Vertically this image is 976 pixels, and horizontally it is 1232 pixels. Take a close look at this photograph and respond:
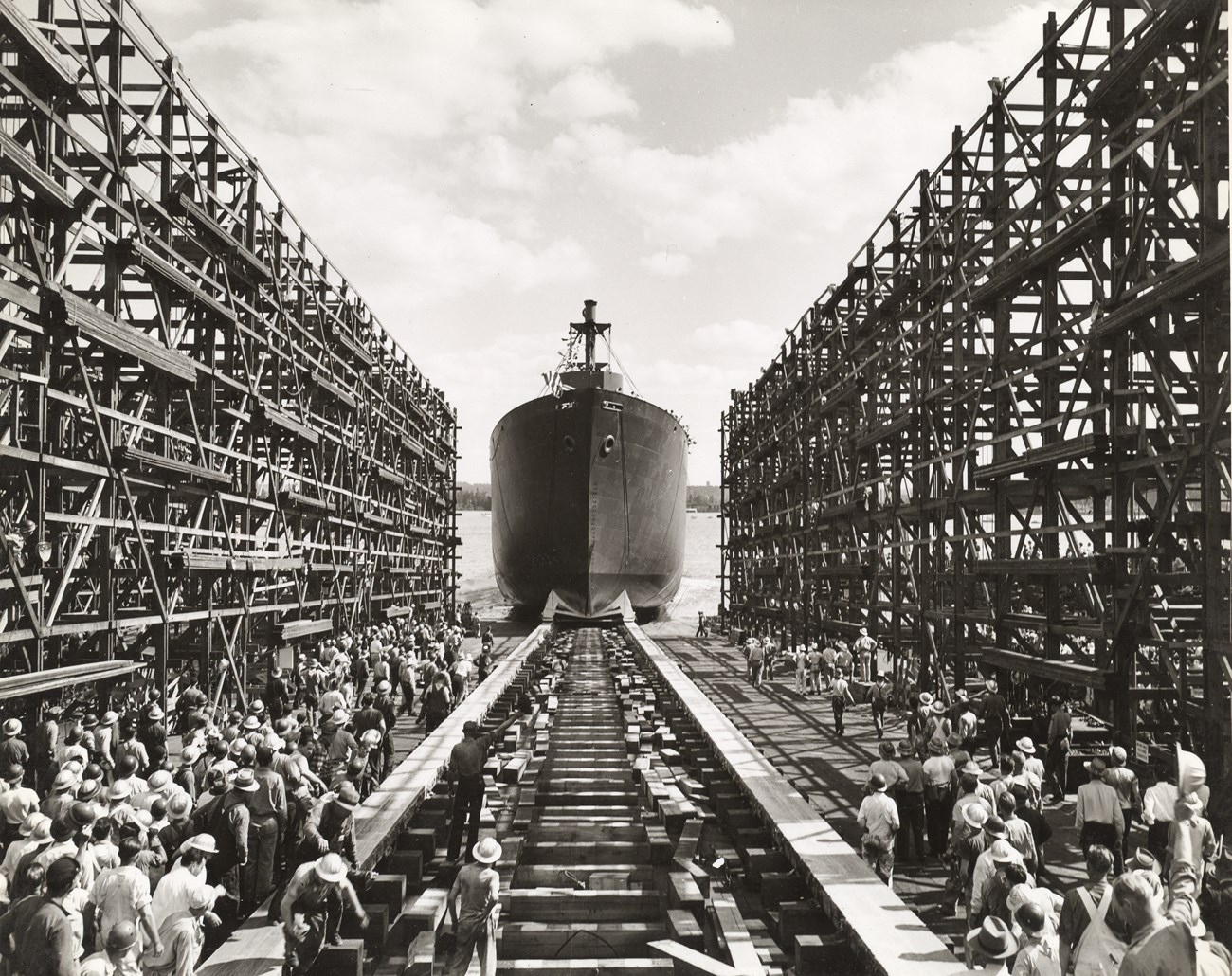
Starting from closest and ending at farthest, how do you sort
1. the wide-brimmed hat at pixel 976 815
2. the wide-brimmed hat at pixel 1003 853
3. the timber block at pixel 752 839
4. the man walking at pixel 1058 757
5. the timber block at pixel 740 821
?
1. the wide-brimmed hat at pixel 1003 853
2. the wide-brimmed hat at pixel 976 815
3. the timber block at pixel 752 839
4. the timber block at pixel 740 821
5. the man walking at pixel 1058 757

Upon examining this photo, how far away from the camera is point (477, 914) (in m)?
6.07

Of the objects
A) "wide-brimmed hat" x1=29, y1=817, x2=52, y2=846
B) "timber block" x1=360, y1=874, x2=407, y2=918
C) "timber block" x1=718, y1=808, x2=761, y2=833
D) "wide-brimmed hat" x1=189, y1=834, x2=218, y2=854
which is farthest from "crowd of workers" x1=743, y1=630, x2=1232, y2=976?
"wide-brimmed hat" x1=29, y1=817, x2=52, y2=846

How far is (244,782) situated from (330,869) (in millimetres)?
1949

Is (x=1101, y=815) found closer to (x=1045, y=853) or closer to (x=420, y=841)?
(x=1045, y=853)

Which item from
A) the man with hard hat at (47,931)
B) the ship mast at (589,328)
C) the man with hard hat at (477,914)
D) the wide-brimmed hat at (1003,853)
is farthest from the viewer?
the ship mast at (589,328)

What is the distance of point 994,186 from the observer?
16.1 meters

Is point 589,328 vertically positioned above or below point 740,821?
above

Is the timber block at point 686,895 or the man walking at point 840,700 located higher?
the man walking at point 840,700

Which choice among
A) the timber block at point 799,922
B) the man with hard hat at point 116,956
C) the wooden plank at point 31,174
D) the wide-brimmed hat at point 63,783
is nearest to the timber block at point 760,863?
the timber block at point 799,922

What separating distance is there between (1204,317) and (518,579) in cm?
3092

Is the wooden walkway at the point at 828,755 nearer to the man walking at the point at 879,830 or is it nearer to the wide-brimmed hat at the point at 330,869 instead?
the man walking at the point at 879,830

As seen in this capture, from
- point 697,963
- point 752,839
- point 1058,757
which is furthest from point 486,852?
point 1058,757

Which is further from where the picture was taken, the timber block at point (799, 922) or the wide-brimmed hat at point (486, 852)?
the timber block at point (799, 922)

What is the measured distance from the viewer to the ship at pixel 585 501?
115 feet
